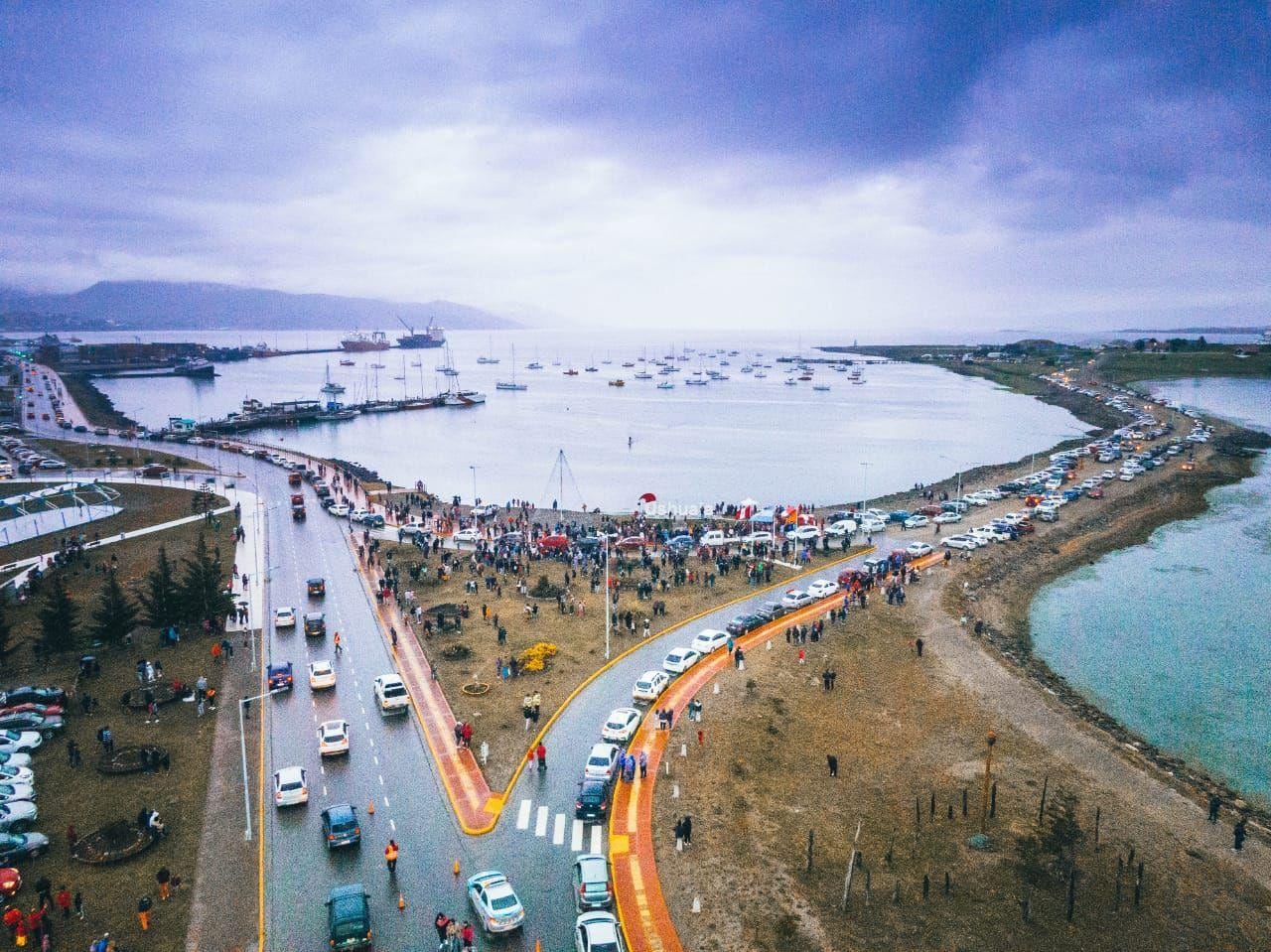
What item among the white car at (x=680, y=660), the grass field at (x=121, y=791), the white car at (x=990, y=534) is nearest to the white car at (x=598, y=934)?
the grass field at (x=121, y=791)

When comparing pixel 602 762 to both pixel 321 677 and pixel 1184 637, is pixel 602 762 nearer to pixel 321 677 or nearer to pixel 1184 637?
pixel 321 677

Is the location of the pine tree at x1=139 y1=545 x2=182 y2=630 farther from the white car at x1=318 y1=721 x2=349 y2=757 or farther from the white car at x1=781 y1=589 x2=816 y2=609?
the white car at x1=781 y1=589 x2=816 y2=609

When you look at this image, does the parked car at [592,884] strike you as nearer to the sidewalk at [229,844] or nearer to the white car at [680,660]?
the sidewalk at [229,844]

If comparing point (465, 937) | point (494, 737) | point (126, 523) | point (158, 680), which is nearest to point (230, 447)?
point (126, 523)

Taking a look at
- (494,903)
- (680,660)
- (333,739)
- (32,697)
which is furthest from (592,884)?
(32,697)

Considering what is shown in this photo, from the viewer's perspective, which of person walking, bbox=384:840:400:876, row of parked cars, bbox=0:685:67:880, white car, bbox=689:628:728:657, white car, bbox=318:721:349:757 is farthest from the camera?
white car, bbox=689:628:728:657

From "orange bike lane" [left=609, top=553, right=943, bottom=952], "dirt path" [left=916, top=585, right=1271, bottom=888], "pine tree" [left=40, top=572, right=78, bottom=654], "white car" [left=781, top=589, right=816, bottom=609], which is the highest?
"pine tree" [left=40, top=572, right=78, bottom=654]

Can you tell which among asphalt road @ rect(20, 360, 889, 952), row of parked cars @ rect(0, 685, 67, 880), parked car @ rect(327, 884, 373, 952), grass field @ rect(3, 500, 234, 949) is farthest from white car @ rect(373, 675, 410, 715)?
parked car @ rect(327, 884, 373, 952)
